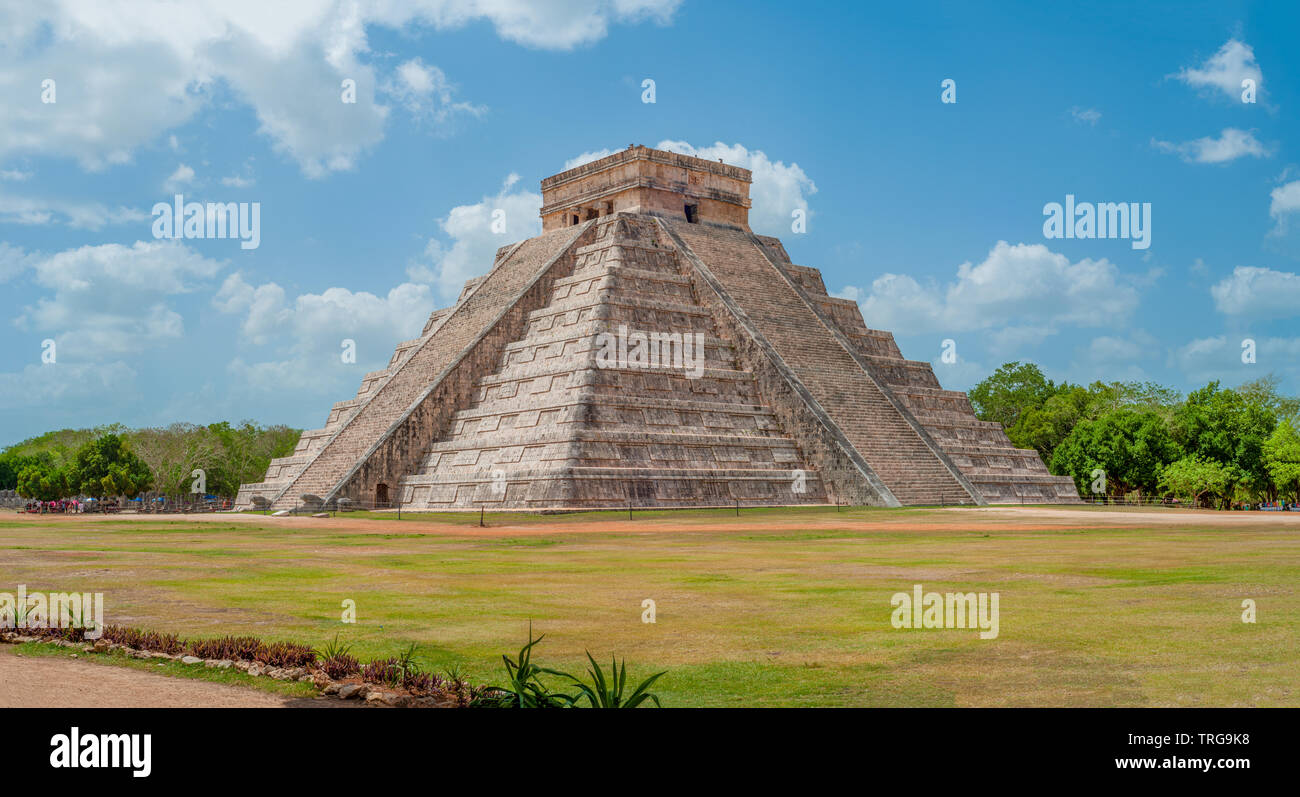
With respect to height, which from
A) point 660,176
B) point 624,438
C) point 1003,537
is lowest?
point 1003,537

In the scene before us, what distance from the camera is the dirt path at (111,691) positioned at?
6.79m

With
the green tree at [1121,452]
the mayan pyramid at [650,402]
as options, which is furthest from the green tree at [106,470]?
the green tree at [1121,452]

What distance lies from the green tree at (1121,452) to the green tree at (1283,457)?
176 inches

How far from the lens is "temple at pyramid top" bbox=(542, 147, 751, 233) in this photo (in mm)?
53719

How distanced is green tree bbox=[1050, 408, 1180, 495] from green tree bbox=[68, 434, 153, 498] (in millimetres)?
53581

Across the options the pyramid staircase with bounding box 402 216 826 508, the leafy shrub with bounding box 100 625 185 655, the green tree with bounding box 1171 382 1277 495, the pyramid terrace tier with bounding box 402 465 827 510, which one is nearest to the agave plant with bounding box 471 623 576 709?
the leafy shrub with bounding box 100 625 185 655

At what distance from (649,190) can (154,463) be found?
41571mm

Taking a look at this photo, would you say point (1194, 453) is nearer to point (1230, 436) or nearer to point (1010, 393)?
point (1230, 436)

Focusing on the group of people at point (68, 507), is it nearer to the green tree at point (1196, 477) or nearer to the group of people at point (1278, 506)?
the green tree at point (1196, 477)
